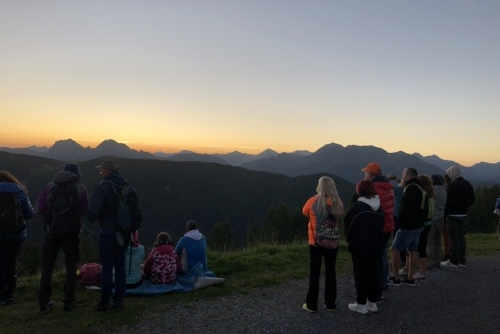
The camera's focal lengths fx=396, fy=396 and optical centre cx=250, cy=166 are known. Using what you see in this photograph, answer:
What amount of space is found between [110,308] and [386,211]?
5.41 metres

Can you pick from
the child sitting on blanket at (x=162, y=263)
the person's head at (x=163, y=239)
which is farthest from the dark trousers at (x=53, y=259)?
the person's head at (x=163, y=239)

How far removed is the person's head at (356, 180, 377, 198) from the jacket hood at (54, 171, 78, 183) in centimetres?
504

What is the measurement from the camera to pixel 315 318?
6730 mm

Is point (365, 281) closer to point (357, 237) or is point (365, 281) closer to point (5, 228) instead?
point (357, 237)

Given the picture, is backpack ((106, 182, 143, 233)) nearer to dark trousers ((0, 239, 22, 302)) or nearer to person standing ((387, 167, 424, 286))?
dark trousers ((0, 239, 22, 302))

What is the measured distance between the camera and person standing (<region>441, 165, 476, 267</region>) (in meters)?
10.4

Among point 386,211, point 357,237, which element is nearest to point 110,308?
point 357,237

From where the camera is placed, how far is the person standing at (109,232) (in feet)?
22.4

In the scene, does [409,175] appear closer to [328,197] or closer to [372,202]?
[372,202]

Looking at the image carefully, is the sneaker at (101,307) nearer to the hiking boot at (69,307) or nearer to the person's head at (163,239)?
the hiking boot at (69,307)

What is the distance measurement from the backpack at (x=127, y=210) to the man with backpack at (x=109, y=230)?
0.02 metres

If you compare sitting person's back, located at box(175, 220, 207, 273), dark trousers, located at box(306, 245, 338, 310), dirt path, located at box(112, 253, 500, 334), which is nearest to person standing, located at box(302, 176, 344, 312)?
dark trousers, located at box(306, 245, 338, 310)

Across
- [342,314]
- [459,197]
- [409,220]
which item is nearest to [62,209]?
[342,314]

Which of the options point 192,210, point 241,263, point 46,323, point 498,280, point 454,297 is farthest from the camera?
point 192,210
